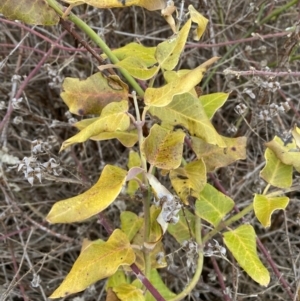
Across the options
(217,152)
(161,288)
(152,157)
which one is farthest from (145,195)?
(161,288)

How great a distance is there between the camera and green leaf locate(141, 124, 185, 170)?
2.09ft

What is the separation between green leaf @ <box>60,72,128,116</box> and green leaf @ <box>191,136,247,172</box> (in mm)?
141

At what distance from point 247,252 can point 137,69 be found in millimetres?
304

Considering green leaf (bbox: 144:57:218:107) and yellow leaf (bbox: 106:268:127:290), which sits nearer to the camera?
green leaf (bbox: 144:57:218:107)

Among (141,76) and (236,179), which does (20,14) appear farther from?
(236,179)

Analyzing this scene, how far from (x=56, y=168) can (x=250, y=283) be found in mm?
668

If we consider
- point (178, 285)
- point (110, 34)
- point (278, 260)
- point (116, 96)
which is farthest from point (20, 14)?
point (278, 260)

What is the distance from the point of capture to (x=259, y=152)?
1.29 metres

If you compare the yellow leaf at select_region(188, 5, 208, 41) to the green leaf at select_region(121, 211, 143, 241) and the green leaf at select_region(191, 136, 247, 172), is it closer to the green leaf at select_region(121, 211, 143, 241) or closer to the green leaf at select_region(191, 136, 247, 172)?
the green leaf at select_region(191, 136, 247, 172)

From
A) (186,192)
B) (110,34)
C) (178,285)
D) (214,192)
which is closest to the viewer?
(186,192)

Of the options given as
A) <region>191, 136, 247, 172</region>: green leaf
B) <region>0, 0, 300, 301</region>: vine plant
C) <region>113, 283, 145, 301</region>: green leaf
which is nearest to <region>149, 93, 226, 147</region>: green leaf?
<region>0, 0, 300, 301</region>: vine plant

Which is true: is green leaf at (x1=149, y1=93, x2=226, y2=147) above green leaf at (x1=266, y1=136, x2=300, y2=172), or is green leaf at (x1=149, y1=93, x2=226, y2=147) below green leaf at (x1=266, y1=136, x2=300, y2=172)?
above

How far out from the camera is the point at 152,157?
642mm

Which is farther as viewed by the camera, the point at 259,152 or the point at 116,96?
the point at 259,152
